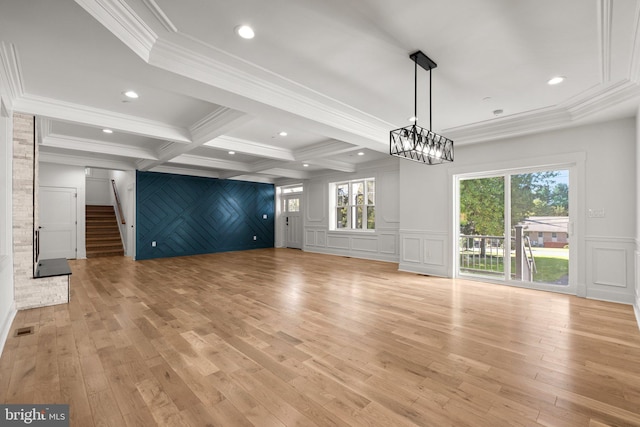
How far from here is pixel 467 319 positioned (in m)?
3.40

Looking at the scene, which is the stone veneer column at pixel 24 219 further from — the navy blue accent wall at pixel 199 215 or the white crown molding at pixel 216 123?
the navy blue accent wall at pixel 199 215

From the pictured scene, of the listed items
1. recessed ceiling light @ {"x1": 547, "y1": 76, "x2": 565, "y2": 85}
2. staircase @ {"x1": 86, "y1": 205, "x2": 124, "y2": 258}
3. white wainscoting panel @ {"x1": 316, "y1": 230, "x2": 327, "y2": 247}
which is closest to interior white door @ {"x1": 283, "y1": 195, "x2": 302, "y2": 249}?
white wainscoting panel @ {"x1": 316, "y1": 230, "x2": 327, "y2": 247}

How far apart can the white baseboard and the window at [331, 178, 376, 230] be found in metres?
7.16

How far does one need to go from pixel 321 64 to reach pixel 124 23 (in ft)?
5.30

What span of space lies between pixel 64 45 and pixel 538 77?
14.7ft

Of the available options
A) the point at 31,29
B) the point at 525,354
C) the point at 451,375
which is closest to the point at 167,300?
the point at 31,29

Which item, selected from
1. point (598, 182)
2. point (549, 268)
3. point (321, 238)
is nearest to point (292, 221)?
point (321, 238)

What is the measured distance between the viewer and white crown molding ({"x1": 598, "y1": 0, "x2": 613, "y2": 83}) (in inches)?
81.7

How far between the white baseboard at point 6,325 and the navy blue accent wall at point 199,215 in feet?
16.1

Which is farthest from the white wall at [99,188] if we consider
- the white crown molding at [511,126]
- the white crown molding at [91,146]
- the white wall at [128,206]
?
the white crown molding at [511,126]

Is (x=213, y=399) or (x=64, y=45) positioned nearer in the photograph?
(x=213, y=399)

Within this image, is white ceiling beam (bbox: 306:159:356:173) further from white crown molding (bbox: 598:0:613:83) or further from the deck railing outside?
white crown molding (bbox: 598:0:613:83)

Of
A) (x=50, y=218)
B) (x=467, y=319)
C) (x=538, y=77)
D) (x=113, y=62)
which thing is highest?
(x=538, y=77)

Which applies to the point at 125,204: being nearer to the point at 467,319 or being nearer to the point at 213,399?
the point at 213,399
